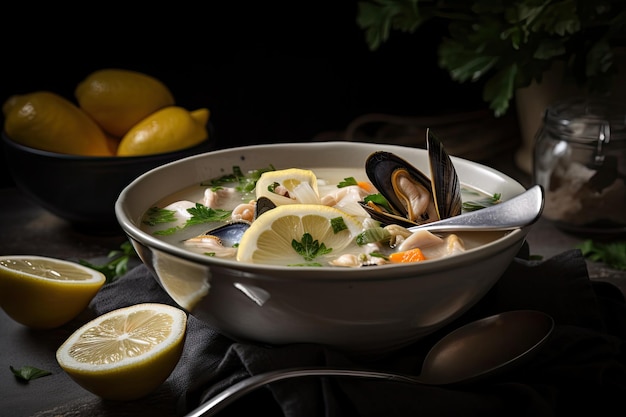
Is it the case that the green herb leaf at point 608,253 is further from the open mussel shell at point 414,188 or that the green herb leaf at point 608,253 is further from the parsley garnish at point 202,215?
the parsley garnish at point 202,215

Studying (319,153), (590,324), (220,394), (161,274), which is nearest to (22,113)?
(319,153)

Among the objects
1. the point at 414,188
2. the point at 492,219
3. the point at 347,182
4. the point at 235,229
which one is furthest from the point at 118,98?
the point at 492,219

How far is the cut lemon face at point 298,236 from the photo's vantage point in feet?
4.81

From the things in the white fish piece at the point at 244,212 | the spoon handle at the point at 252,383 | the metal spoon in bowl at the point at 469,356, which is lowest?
the metal spoon in bowl at the point at 469,356

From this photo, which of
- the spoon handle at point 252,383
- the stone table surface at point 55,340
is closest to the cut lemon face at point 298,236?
the spoon handle at point 252,383

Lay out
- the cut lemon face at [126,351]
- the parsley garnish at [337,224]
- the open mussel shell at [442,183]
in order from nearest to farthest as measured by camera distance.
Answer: the cut lemon face at [126,351]
the parsley garnish at [337,224]
the open mussel shell at [442,183]

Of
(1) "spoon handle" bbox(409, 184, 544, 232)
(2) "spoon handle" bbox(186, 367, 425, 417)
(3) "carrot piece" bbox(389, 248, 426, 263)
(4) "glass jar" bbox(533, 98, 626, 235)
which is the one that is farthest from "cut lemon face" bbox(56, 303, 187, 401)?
(4) "glass jar" bbox(533, 98, 626, 235)

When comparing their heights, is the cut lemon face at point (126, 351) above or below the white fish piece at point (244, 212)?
below

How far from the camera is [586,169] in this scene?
8.04 feet

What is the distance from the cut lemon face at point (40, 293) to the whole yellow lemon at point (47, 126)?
69cm

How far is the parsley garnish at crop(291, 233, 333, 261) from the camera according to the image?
4.95 feet

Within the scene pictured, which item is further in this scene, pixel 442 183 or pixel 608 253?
pixel 608 253

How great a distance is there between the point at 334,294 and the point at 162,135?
4.32 ft

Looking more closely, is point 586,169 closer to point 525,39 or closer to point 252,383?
point 525,39
